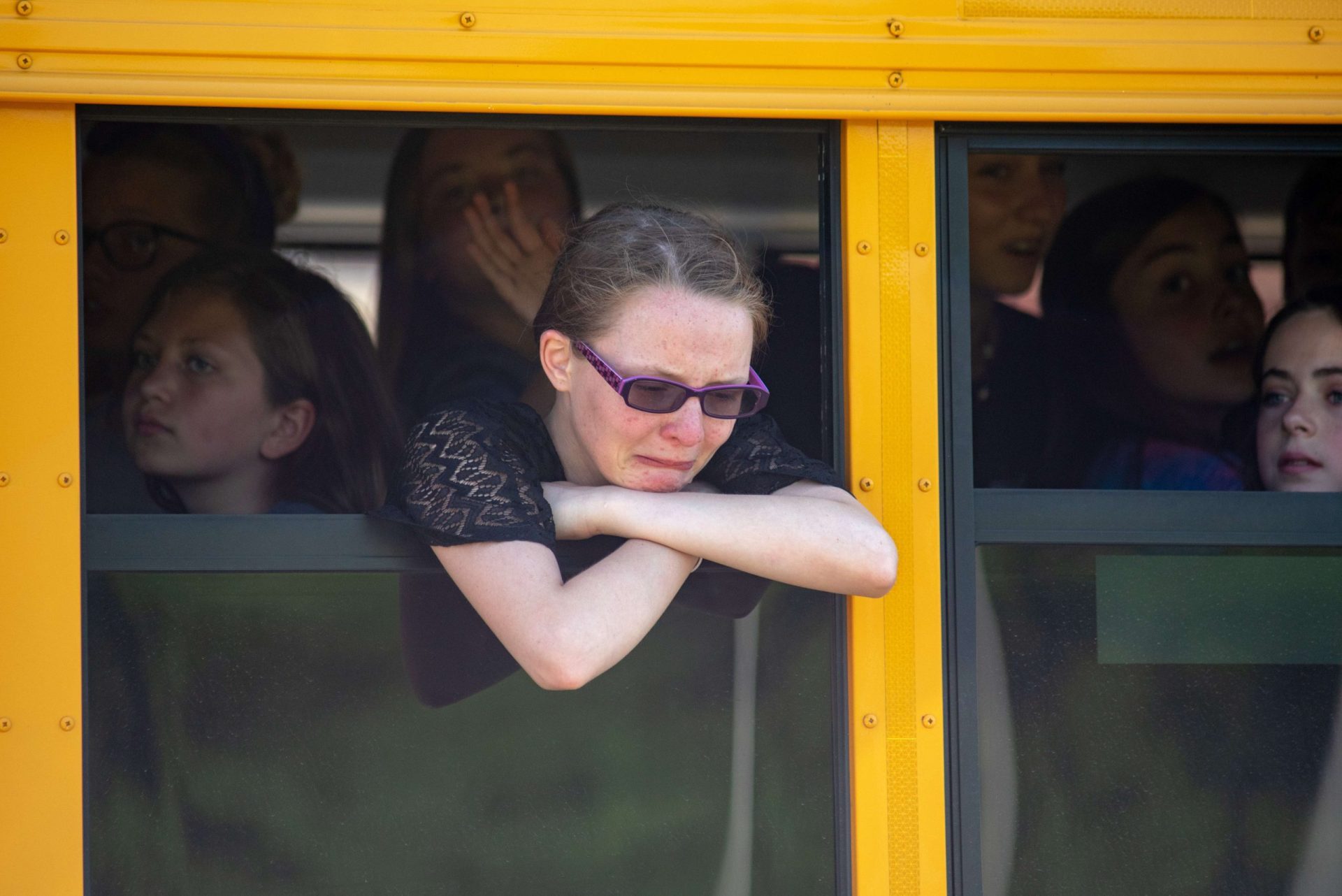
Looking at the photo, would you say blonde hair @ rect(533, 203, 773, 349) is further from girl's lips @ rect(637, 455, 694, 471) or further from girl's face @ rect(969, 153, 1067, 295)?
girl's face @ rect(969, 153, 1067, 295)

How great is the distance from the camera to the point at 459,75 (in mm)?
1481

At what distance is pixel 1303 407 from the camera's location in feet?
6.13

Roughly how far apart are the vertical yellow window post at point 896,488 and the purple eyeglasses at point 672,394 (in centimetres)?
13

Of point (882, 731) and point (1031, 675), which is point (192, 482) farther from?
point (1031, 675)

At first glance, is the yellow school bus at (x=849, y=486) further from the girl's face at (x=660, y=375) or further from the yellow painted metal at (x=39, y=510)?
the girl's face at (x=660, y=375)

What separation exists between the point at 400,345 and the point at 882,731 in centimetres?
122

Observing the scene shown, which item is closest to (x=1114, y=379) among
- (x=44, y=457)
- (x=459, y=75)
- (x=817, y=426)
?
(x=817, y=426)

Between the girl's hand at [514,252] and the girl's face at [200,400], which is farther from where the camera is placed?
the girl's hand at [514,252]

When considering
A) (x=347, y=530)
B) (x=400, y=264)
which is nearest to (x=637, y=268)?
(x=347, y=530)

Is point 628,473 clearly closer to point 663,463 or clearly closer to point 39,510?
point 663,463

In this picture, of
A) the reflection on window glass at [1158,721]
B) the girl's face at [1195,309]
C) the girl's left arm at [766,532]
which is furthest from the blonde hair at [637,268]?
the girl's face at [1195,309]

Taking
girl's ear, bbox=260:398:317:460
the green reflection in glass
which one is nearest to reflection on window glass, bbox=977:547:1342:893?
the green reflection in glass

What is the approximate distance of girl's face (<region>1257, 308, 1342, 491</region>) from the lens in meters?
1.82

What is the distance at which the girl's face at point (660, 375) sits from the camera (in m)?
1.51
